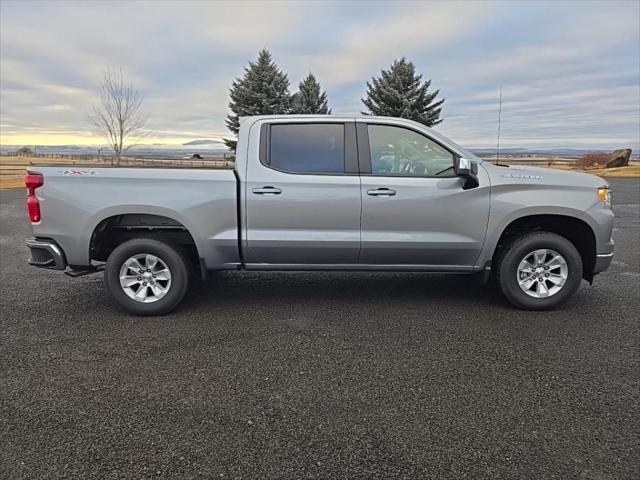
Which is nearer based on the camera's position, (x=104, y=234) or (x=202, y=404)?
(x=202, y=404)

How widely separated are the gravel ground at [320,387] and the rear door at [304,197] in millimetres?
614

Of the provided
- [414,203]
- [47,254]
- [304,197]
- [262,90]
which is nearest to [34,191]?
[47,254]

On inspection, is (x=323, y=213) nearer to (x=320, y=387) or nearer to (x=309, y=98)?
(x=320, y=387)

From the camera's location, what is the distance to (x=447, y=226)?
4762 millimetres

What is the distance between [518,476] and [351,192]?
2835 millimetres

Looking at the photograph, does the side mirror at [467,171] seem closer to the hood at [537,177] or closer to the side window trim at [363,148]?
the hood at [537,177]

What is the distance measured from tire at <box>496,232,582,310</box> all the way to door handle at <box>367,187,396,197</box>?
1.31m

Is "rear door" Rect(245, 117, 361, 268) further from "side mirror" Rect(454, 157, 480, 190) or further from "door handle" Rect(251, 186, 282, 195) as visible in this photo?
"side mirror" Rect(454, 157, 480, 190)

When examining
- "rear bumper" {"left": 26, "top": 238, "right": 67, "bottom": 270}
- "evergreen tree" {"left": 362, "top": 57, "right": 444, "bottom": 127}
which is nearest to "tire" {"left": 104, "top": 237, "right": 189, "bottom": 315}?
"rear bumper" {"left": 26, "top": 238, "right": 67, "bottom": 270}

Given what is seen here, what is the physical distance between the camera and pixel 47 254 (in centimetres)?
466

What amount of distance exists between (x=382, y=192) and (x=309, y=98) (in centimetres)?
3121

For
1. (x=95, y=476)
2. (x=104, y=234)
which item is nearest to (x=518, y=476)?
(x=95, y=476)

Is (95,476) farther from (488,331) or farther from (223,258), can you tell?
(488,331)

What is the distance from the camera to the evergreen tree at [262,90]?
30991 millimetres
